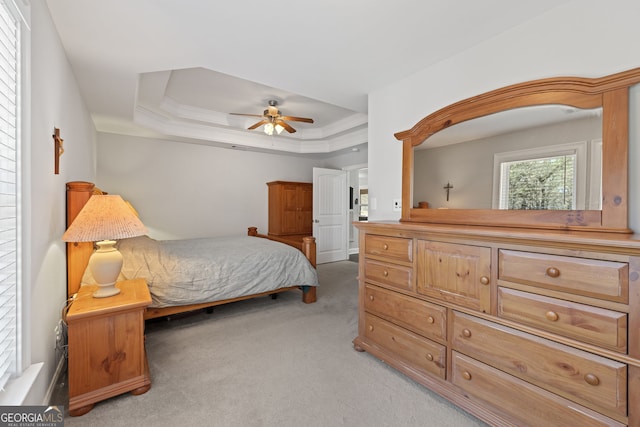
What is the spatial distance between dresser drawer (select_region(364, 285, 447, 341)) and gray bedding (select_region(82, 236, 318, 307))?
53.8 inches

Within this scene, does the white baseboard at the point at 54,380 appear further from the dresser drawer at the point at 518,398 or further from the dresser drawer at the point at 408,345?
the dresser drawer at the point at 518,398

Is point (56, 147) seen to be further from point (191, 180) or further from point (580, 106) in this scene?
point (580, 106)

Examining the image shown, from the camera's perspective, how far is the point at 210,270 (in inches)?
112

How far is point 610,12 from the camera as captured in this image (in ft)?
4.74

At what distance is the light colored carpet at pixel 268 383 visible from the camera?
1.57 metres

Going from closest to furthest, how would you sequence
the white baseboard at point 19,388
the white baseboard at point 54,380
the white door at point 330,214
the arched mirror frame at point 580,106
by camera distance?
the white baseboard at point 19,388
the arched mirror frame at point 580,106
the white baseboard at point 54,380
the white door at point 330,214

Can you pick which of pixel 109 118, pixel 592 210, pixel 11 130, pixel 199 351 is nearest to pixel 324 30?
pixel 11 130

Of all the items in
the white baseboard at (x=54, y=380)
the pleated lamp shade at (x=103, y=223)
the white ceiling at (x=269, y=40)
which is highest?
the white ceiling at (x=269, y=40)

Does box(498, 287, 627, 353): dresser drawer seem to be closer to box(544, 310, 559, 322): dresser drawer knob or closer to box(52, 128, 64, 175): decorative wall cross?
box(544, 310, 559, 322): dresser drawer knob

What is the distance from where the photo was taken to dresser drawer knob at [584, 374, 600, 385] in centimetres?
116

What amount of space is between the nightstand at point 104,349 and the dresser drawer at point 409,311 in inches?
62.9

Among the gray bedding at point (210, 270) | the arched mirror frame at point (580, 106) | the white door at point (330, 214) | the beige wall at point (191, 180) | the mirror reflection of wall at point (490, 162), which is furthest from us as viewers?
the white door at point (330, 214)

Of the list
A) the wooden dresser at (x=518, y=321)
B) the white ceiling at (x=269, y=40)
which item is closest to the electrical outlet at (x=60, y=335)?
the white ceiling at (x=269, y=40)

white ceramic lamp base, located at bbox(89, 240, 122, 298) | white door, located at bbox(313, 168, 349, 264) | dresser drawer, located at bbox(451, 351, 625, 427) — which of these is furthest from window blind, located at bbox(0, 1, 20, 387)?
white door, located at bbox(313, 168, 349, 264)
